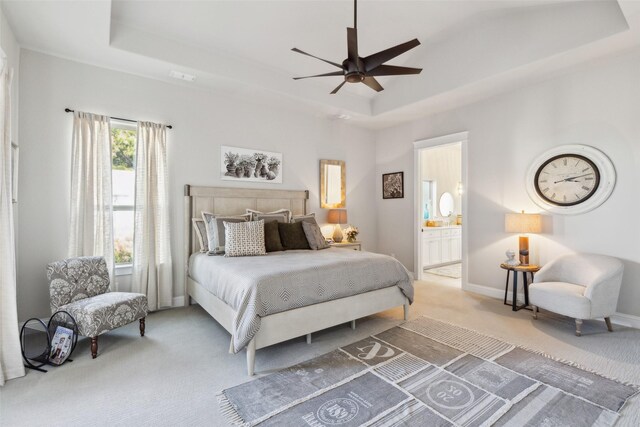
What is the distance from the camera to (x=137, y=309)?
2.94 m

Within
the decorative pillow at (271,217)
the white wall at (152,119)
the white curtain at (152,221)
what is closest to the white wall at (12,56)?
the white wall at (152,119)

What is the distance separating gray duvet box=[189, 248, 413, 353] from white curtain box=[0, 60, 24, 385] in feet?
4.71

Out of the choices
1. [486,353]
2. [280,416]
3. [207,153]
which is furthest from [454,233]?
[280,416]

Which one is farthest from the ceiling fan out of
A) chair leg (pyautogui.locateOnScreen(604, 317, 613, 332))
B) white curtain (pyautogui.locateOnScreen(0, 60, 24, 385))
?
chair leg (pyautogui.locateOnScreen(604, 317, 613, 332))

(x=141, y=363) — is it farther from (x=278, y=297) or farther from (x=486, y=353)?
(x=486, y=353)

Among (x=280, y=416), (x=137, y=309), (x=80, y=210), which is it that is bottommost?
(x=280, y=416)

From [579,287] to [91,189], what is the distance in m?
5.31

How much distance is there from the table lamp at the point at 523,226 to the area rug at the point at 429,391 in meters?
1.53

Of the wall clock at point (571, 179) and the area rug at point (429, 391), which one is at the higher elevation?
the wall clock at point (571, 179)

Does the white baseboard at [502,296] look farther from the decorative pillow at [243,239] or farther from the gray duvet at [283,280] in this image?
the decorative pillow at [243,239]

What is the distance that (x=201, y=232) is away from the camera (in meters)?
3.99

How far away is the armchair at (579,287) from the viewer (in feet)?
9.70

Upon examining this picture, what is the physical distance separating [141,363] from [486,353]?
9.48 ft

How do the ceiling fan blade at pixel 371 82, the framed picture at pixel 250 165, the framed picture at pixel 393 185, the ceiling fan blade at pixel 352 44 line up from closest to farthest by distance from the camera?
the ceiling fan blade at pixel 352 44, the ceiling fan blade at pixel 371 82, the framed picture at pixel 250 165, the framed picture at pixel 393 185
